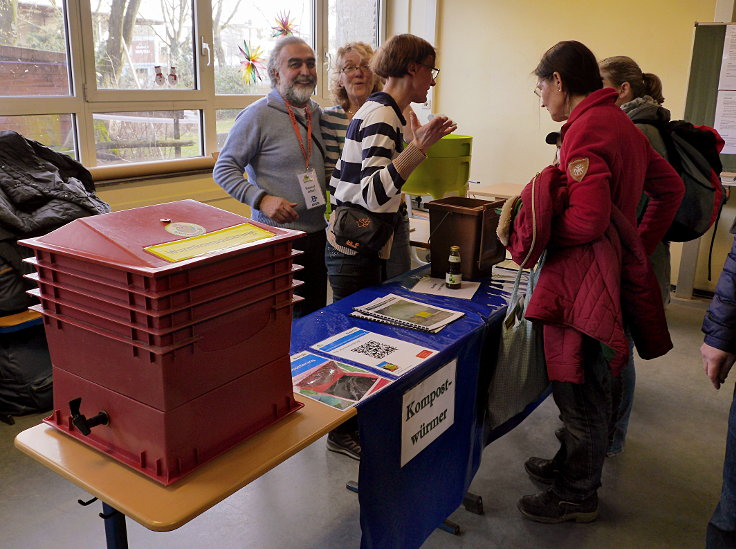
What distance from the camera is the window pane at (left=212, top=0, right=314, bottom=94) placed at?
391 centimetres

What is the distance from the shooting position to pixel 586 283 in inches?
65.5

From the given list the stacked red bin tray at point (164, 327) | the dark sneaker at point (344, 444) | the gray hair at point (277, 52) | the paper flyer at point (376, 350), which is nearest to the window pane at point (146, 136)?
the gray hair at point (277, 52)

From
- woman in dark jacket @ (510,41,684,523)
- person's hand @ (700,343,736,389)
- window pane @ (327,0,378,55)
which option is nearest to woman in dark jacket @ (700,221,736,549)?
person's hand @ (700,343,736,389)

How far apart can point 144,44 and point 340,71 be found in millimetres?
1425

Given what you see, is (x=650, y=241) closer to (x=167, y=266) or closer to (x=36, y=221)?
(x=167, y=266)

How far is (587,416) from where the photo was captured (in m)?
1.83

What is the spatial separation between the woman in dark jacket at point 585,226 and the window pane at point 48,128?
2.48m

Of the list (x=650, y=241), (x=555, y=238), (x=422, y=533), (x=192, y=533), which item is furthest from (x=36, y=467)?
(x=650, y=241)

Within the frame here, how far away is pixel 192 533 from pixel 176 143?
2535 millimetres

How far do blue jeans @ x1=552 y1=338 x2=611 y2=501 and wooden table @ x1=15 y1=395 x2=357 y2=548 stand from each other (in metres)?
0.88

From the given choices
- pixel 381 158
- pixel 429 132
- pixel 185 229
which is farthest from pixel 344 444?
pixel 185 229

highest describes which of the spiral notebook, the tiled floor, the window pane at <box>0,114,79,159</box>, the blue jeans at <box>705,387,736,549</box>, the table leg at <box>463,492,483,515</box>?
the window pane at <box>0,114,79,159</box>

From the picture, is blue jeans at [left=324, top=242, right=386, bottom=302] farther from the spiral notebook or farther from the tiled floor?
the tiled floor

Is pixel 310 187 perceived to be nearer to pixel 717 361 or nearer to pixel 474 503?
pixel 474 503
